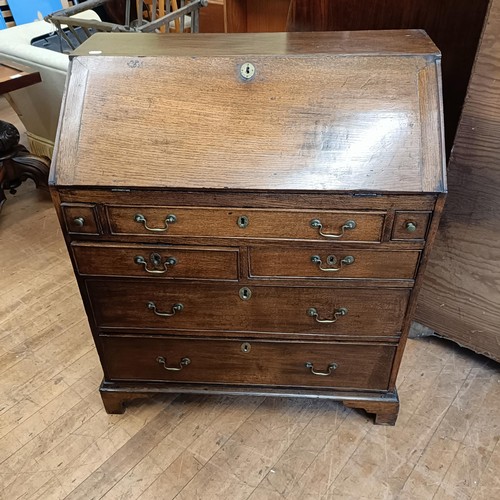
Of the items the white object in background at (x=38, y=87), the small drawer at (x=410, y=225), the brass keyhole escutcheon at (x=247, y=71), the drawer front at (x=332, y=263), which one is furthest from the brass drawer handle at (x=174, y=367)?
the white object in background at (x=38, y=87)

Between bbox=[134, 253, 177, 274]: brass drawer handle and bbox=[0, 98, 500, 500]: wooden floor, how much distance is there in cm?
57

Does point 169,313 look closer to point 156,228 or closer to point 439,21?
point 156,228

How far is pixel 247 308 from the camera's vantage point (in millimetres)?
1249

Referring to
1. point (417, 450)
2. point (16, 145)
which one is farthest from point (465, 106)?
point (16, 145)

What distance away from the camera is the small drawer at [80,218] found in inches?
42.7

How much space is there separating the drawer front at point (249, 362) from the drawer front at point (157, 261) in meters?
0.24

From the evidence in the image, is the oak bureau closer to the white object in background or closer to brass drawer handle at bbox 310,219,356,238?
brass drawer handle at bbox 310,219,356,238

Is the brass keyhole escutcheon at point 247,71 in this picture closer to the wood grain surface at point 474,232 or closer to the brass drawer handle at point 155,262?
the brass drawer handle at point 155,262

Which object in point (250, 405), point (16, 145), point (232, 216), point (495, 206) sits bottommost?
point (250, 405)

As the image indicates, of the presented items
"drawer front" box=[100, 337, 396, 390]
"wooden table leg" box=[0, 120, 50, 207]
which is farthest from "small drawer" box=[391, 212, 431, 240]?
"wooden table leg" box=[0, 120, 50, 207]

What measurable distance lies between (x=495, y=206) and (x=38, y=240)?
1.89 metres

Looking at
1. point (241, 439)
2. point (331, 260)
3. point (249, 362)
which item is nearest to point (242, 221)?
point (331, 260)

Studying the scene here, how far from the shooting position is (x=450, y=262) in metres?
1.53

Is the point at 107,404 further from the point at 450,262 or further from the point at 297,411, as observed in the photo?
the point at 450,262
